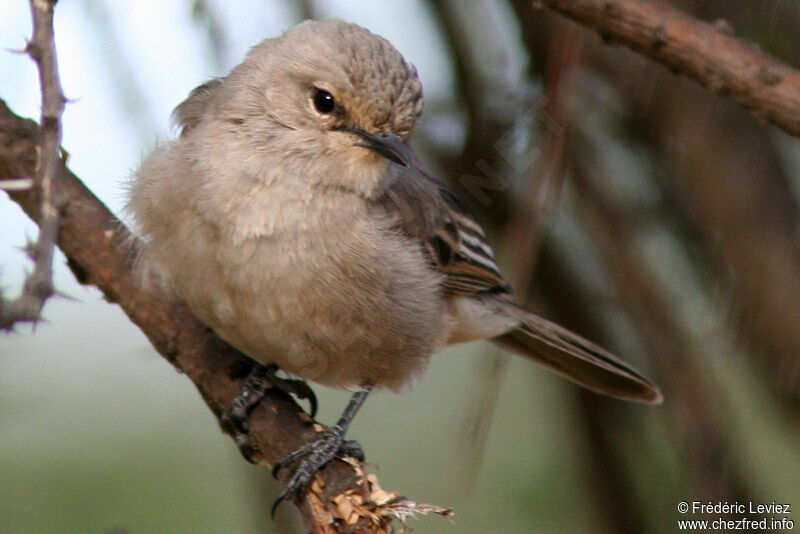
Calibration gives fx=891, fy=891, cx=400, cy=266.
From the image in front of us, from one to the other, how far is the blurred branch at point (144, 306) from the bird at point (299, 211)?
94 millimetres

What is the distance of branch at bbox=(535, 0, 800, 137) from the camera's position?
10.7ft

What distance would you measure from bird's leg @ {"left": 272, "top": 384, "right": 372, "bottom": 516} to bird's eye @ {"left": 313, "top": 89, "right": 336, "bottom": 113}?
1.23 meters

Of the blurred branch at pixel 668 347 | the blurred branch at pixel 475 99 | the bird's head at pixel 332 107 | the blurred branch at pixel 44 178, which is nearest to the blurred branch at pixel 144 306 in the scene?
the bird's head at pixel 332 107

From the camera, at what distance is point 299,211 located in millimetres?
3381

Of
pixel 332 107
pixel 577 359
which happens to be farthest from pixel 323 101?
pixel 577 359

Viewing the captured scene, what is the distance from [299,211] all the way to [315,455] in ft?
2.98

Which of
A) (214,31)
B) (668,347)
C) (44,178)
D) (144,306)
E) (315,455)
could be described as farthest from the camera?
(668,347)

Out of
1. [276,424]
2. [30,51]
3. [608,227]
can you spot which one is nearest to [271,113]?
[276,424]

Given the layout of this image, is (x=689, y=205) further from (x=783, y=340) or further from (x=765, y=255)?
(x=783, y=340)

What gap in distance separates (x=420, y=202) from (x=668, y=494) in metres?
2.33

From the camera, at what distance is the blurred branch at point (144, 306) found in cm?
340

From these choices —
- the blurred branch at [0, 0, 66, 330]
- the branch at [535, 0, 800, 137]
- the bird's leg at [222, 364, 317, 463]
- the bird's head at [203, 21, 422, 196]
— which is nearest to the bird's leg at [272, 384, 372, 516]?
the bird's leg at [222, 364, 317, 463]

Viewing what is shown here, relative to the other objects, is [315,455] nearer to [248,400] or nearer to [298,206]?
[248,400]

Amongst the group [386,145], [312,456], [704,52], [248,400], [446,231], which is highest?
[704,52]
